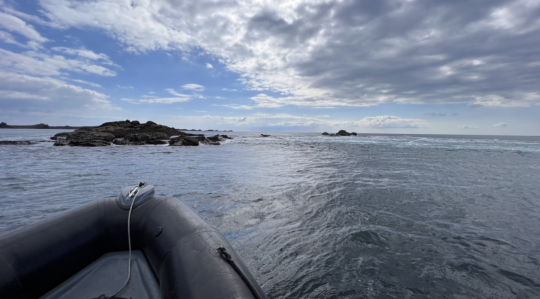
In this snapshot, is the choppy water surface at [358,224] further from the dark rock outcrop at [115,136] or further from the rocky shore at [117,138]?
the rocky shore at [117,138]

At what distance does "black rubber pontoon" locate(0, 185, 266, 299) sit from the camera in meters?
A: 2.23

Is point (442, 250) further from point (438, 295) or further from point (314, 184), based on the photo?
point (314, 184)

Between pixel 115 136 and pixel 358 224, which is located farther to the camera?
pixel 115 136

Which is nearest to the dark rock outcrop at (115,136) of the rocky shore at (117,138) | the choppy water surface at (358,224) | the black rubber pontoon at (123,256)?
the rocky shore at (117,138)

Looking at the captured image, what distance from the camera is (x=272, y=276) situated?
3.63 m

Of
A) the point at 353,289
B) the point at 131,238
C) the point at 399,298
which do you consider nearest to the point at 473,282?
the point at 399,298

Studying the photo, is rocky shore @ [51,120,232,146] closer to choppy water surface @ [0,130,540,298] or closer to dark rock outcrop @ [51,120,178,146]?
dark rock outcrop @ [51,120,178,146]

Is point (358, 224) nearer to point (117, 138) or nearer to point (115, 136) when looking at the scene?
point (117, 138)

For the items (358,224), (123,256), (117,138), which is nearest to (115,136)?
(117,138)

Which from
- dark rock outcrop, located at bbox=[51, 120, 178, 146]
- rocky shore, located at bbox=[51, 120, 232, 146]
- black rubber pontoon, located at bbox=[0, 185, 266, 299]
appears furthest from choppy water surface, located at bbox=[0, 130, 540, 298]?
rocky shore, located at bbox=[51, 120, 232, 146]

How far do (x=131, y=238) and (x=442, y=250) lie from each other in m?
5.31

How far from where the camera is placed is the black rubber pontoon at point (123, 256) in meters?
2.23

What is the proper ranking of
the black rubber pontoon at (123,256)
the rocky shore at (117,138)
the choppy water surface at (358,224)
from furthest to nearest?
the rocky shore at (117,138) < the choppy water surface at (358,224) < the black rubber pontoon at (123,256)

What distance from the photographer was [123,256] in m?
3.24
